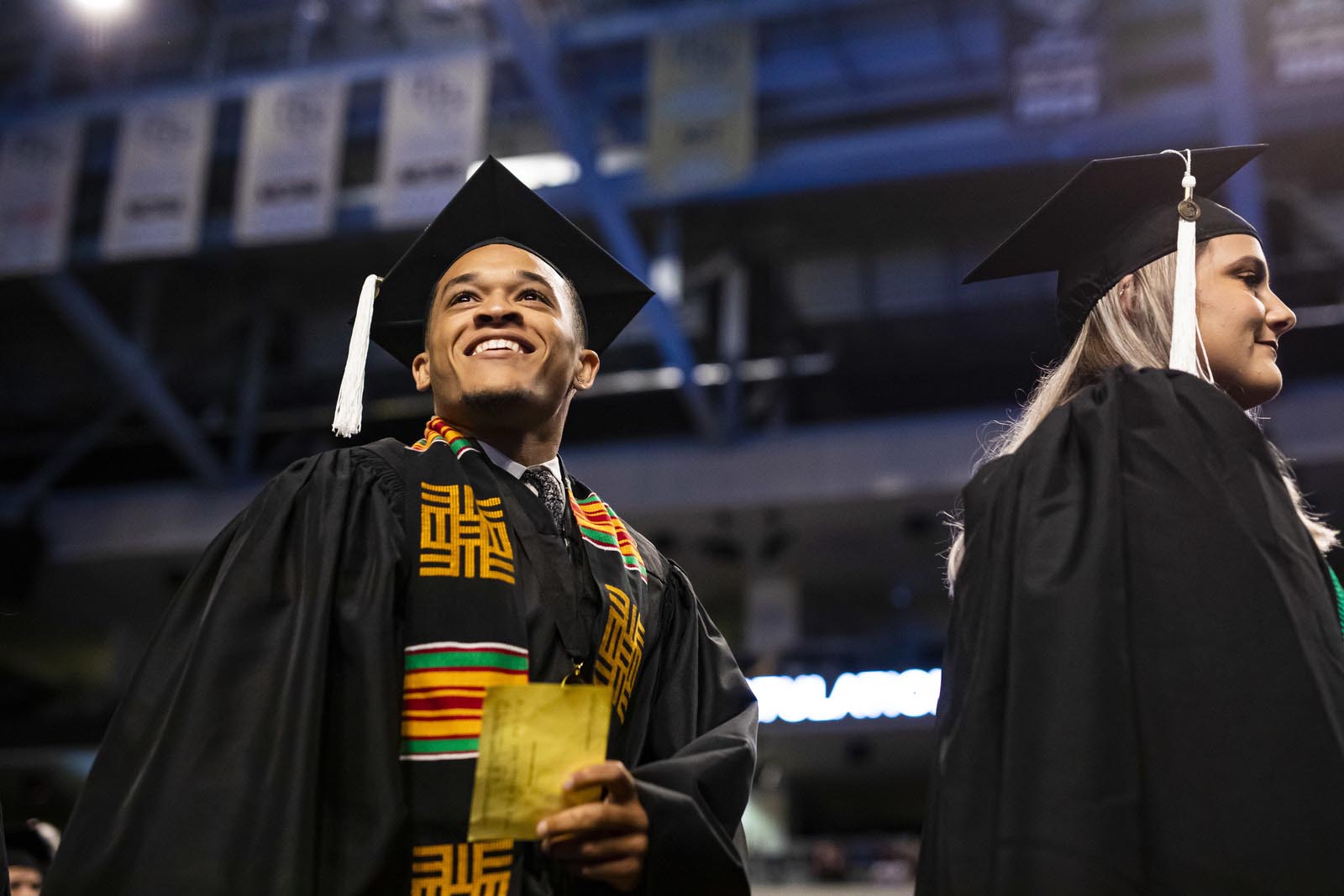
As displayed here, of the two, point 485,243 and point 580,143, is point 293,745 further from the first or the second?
point 580,143

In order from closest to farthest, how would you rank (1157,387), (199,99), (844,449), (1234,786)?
(1234,786) → (1157,387) → (199,99) → (844,449)

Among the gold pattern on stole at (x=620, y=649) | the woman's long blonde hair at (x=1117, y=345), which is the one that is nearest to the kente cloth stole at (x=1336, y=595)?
the woman's long blonde hair at (x=1117, y=345)

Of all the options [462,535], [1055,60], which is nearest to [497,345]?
[462,535]

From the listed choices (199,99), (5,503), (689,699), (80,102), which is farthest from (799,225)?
(689,699)

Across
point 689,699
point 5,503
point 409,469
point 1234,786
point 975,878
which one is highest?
point 5,503

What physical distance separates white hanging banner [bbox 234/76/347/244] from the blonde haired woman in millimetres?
9962

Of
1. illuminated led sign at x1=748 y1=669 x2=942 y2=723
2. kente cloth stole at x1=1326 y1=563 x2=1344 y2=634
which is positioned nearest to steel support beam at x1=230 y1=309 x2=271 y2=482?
illuminated led sign at x1=748 y1=669 x2=942 y2=723

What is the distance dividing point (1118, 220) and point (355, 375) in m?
1.33

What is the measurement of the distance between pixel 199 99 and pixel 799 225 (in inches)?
242

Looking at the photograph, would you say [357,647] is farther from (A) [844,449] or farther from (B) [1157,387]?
(A) [844,449]

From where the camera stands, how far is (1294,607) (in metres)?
1.62

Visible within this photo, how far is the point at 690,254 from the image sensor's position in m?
14.7

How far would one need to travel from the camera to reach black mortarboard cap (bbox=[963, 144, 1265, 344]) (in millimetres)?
2145

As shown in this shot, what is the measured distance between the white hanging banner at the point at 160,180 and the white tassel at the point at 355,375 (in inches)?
384
